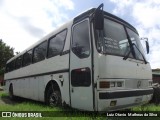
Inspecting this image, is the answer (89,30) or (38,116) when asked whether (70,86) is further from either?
(89,30)

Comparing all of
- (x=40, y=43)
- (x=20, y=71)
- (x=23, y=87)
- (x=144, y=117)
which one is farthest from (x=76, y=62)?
(x=20, y=71)

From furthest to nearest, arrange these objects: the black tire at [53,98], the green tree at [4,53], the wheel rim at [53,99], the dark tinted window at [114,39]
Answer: the green tree at [4,53], the wheel rim at [53,99], the black tire at [53,98], the dark tinted window at [114,39]

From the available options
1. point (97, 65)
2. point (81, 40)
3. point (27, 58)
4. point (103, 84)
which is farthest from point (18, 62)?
point (103, 84)

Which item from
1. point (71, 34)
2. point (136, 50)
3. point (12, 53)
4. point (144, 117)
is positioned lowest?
point (144, 117)

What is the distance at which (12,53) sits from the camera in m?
55.8

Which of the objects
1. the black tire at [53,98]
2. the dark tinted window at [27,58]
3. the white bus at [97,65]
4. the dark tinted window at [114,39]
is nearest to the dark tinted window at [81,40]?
the white bus at [97,65]

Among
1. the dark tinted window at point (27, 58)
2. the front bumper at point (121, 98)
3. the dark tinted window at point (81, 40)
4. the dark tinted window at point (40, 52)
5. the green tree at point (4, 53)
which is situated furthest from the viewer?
the green tree at point (4, 53)

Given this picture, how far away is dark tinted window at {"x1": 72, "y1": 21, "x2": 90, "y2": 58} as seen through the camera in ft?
21.7

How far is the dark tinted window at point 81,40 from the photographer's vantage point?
6.61 m

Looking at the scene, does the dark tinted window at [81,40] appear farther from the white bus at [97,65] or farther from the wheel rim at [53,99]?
the wheel rim at [53,99]

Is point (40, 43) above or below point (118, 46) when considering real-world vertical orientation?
above

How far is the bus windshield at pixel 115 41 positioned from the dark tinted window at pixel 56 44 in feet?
5.68

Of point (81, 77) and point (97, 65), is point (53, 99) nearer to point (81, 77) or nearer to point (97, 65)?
point (81, 77)

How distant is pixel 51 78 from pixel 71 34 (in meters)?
1.88
